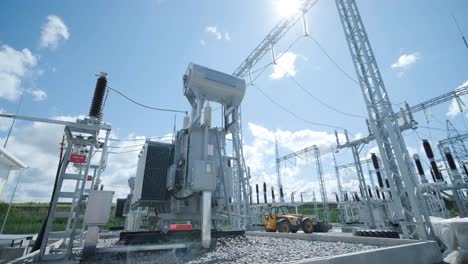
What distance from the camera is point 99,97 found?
199 inches

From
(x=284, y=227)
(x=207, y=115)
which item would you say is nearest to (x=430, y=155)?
(x=284, y=227)

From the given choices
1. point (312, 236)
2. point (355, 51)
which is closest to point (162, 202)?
point (312, 236)

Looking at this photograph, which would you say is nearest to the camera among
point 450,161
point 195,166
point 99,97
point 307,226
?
point 99,97

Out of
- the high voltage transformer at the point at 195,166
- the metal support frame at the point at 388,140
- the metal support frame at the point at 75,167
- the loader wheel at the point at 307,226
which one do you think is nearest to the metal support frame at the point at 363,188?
the loader wheel at the point at 307,226

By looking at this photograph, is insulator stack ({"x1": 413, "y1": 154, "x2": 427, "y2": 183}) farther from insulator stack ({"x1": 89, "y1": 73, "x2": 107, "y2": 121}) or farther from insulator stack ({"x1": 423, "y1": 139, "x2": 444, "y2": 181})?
insulator stack ({"x1": 89, "y1": 73, "x2": 107, "y2": 121})

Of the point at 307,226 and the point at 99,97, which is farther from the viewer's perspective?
the point at 307,226

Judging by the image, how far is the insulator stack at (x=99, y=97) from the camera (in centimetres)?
483

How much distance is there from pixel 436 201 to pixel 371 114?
1209 cm

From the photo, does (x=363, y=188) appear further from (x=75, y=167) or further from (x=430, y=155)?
(x=75, y=167)

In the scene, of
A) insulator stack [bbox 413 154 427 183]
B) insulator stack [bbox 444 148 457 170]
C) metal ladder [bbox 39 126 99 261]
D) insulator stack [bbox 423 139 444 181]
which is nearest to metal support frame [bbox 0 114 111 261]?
metal ladder [bbox 39 126 99 261]

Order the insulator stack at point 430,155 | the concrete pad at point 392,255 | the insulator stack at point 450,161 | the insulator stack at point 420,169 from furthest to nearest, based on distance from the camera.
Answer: the insulator stack at point 450,161, the insulator stack at point 430,155, the insulator stack at point 420,169, the concrete pad at point 392,255

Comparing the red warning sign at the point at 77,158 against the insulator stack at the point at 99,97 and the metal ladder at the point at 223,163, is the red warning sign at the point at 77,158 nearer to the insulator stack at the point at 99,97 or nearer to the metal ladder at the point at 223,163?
the insulator stack at the point at 99,97

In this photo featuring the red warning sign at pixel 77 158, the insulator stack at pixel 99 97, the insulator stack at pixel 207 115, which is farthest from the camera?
the insulator stack at pixel 207 115

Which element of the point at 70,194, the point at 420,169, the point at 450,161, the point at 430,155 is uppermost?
the point at 430,155
